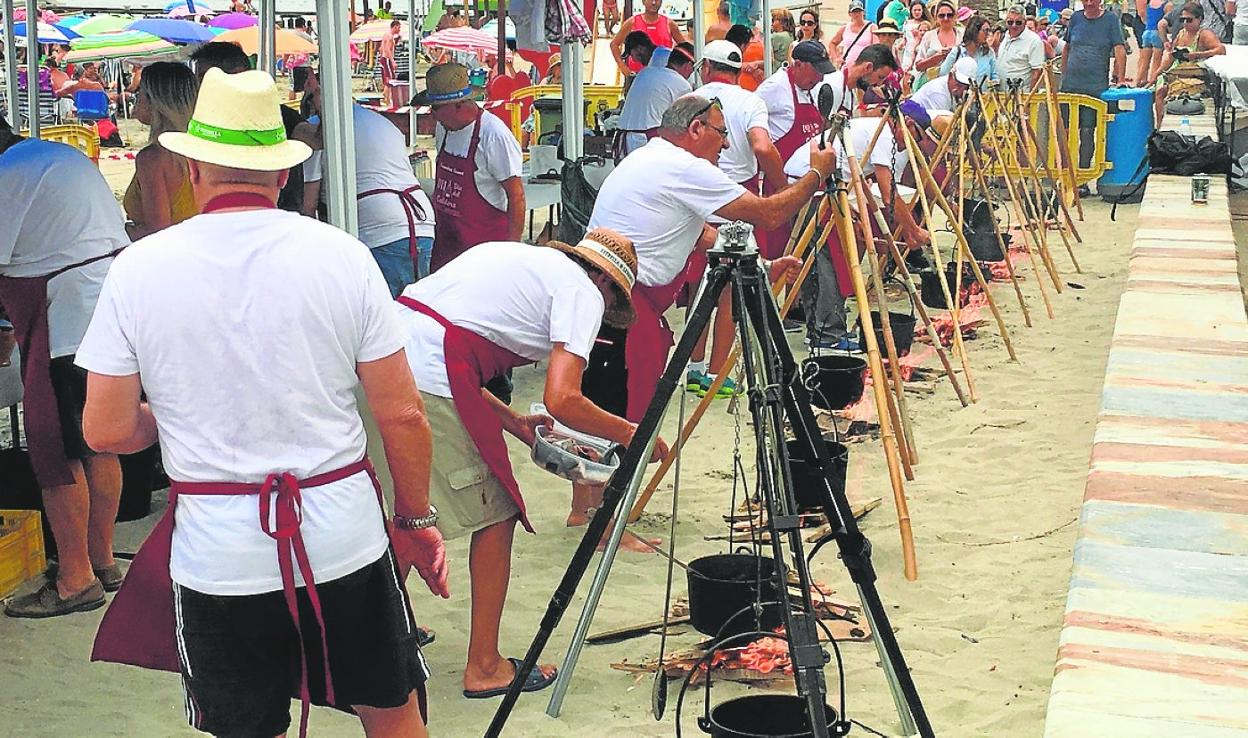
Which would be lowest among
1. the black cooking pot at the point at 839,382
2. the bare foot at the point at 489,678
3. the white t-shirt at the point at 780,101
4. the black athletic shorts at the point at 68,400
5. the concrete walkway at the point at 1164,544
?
the bare foot at the point at 489,678

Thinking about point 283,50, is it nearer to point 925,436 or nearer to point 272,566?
point 925,436

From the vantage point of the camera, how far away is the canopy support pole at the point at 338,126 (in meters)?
5.19

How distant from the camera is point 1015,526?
5.38 m

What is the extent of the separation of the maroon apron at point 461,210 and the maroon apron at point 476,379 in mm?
2923

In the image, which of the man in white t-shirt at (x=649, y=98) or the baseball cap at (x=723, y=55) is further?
the man in white t-shirt at (x=649, y=98)

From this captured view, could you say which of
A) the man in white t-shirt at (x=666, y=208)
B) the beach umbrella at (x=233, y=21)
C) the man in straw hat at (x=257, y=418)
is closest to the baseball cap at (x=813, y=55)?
the man in white t-shirt at (x=666, y=208)

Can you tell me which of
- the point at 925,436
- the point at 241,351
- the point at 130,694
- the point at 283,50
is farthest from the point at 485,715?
the point at 283,50

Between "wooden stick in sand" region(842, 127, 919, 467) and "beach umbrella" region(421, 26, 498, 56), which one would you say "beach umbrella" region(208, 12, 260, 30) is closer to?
"beach umbrella" region(421, 26, 498, 56)

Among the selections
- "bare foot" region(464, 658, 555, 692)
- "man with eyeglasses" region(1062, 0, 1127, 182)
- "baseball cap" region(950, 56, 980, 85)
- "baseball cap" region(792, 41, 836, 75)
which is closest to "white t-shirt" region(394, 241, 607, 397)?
"bare foot" region(464, 658, 555, 692)

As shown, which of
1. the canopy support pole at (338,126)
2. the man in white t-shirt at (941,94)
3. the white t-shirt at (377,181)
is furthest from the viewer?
the man in white t-shirt at (941,94)

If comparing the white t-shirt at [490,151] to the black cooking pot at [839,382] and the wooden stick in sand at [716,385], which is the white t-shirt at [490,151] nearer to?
the wooden stick in sand at [716,385]

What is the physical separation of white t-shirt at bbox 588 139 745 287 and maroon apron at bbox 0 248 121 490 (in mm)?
1727

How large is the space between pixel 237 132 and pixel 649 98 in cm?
640

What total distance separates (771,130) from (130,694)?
4964 mm
